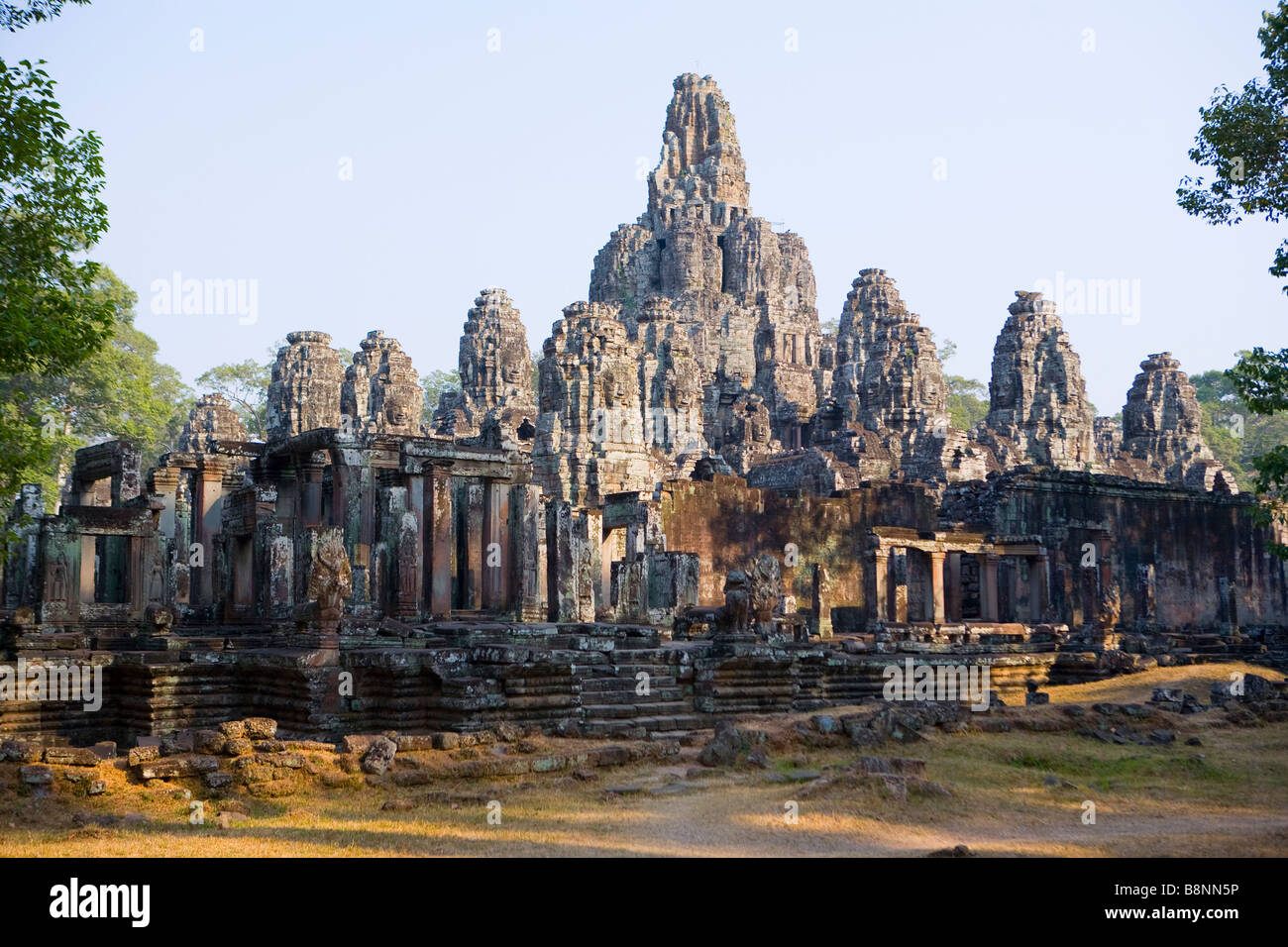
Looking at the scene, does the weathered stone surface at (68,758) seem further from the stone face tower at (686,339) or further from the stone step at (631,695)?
the stone face tower at (686,339)

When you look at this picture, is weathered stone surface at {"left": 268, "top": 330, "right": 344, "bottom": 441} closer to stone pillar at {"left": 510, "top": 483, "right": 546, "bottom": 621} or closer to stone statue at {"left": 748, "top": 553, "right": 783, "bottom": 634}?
stone pillar at {"left": 510, "top": 483, "right": 546, "bottom": 621}

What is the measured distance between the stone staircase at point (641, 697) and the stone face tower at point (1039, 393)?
37.1 metres

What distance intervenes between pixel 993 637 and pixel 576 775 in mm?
16241

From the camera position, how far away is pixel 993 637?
2652cm

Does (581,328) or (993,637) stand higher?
(581,328)

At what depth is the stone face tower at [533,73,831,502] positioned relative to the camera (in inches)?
1604

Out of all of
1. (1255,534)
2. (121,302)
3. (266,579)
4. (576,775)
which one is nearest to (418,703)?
(576,775)

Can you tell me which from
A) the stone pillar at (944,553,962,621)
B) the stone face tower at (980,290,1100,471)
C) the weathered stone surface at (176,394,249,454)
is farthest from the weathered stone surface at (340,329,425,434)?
the stone pillar at (944,553,962,621)

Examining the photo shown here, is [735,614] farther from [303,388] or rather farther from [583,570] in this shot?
[303,388]

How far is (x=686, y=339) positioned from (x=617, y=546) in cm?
2534

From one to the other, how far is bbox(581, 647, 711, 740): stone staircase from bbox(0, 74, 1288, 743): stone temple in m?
0.05

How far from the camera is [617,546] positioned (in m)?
34.2
